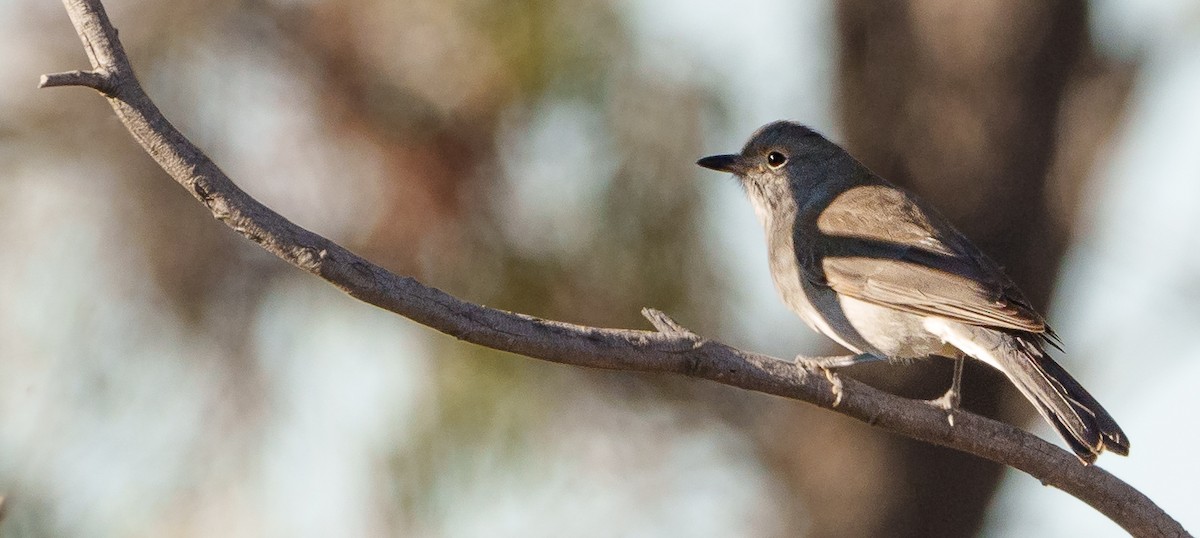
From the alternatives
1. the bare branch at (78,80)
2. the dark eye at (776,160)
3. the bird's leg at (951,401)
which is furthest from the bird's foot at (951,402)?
the bare branch at (78,80)

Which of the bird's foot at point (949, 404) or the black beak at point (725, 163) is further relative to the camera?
the black beak at point (725, 163)

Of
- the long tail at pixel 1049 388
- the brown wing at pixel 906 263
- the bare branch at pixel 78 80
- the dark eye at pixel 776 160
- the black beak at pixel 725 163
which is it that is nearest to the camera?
the bare branch at pixel 78 80

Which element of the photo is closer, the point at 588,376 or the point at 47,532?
the point at 47,532

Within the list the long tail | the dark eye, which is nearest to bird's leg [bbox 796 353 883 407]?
the long tail

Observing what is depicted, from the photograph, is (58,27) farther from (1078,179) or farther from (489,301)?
(1078,179)

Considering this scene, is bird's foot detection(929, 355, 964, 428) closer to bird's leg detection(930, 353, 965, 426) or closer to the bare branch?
bird's leg detection(930, 353, 965, 426)

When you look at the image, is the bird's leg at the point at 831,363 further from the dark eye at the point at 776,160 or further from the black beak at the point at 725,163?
the dark eye at the point at 776,160

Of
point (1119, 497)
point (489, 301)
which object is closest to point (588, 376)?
point (489, 301)

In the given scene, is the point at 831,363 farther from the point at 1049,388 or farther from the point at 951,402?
the point at 1049,388

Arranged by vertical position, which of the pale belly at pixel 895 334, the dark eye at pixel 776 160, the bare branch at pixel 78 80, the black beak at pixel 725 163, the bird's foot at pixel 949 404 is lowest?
the bird's foot at pixel 949 404
